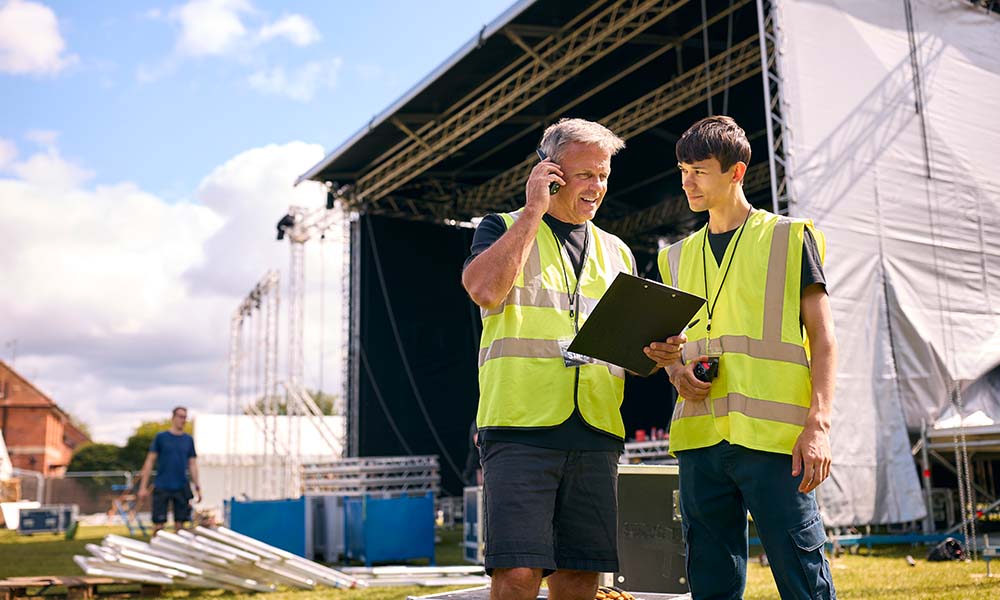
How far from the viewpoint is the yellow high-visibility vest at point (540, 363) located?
229 centimetres

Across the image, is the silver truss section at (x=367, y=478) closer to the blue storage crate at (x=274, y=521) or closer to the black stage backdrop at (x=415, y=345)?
the black stage backdrop at (x=415, y=345)

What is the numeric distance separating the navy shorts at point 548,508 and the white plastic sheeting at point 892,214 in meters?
7.52

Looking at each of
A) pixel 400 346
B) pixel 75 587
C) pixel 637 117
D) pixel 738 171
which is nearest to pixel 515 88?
pixel 637 117

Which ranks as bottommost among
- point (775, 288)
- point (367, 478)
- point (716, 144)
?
point (367, 478)

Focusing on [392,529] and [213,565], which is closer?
[213,565]

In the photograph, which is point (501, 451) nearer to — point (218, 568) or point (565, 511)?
point (565, 511)

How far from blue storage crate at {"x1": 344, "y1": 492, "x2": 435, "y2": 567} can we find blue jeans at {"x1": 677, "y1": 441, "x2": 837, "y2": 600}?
7.56m

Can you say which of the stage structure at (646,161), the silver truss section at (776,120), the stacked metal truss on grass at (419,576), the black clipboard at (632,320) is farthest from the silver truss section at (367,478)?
the black clipboard at (632,320)

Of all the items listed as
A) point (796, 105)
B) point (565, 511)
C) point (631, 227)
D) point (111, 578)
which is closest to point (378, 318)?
point (631, 227)

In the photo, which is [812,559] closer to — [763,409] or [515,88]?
[763,409]

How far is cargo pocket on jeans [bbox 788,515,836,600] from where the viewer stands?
2.13 meters

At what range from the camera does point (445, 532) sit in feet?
54.3

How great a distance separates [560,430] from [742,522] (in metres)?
Result: 0.54

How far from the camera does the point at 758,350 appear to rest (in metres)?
2.32
